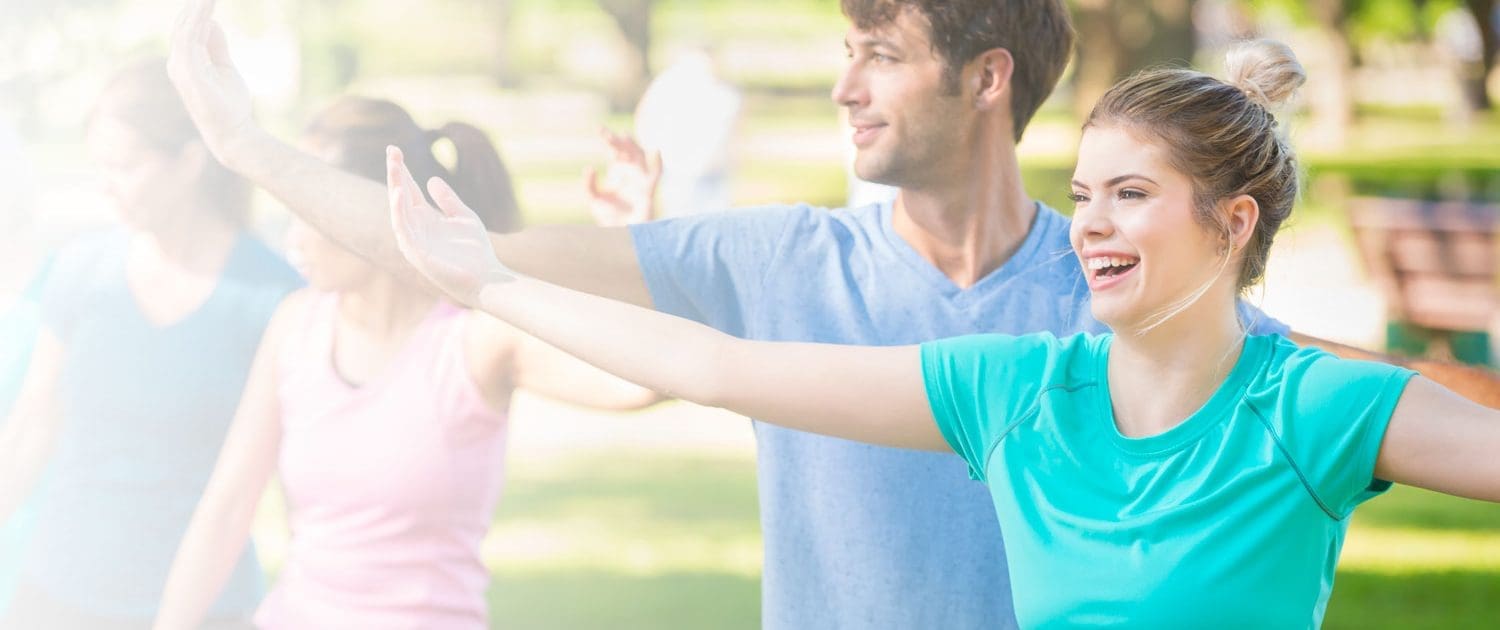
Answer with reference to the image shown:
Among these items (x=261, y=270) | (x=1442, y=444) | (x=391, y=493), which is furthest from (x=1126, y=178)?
(x=261, y=270)

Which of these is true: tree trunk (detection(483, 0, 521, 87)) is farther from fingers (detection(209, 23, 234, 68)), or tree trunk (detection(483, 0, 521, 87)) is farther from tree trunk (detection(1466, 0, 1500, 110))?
fingers (detection(209, 23, 234, 68))

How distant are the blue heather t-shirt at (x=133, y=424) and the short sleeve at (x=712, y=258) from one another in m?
1.16

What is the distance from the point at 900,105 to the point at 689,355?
775 millimetres

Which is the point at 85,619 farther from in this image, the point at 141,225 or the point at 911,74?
the point at 911,74

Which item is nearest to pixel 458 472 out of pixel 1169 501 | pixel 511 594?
pixel 1169 501

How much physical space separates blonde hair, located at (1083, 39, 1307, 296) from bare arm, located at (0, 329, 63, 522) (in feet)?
7.76

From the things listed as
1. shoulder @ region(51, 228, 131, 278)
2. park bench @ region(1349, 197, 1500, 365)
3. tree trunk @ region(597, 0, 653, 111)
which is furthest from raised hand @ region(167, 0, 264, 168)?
tree trunk @ region(597, 0, 653, 111)

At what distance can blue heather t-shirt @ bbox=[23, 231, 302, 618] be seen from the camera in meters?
3.57

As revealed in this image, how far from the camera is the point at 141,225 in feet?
12.3

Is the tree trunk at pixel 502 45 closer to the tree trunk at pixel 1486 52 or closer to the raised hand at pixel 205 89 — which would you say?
the tree trunk at pixel 1486 52

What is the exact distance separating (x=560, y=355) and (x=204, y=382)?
894 millimetres

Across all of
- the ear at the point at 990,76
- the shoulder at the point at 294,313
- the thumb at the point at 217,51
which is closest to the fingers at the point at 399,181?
the thumb at the point at 217,51

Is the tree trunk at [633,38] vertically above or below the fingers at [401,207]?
below

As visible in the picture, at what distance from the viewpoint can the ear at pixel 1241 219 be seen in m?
2.22
